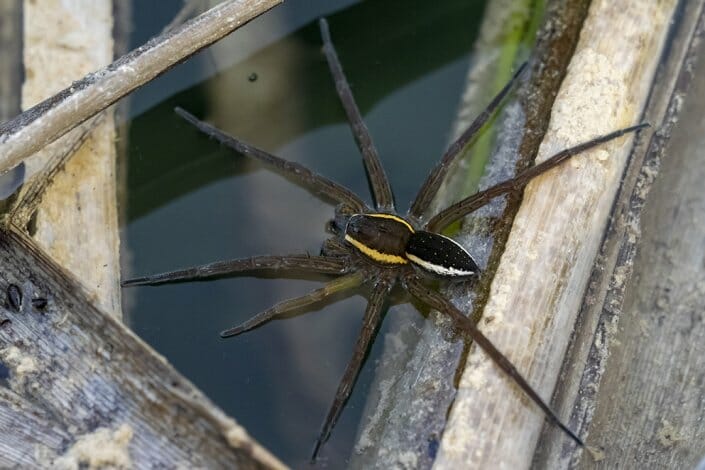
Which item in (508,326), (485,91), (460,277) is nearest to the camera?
(508,326)

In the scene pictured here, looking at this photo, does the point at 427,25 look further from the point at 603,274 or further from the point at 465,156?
the point at 603,274

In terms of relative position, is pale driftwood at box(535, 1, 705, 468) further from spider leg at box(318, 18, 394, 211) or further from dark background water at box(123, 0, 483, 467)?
spider leg at box(318, 18, 394, 211)

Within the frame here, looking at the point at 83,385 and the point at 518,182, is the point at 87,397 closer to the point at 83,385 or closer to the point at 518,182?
the point at 83,385

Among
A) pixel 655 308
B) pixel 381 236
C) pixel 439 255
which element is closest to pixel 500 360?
pixel 439 255

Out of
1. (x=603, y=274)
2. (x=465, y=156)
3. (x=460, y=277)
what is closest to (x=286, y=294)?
(x=460, y=277)

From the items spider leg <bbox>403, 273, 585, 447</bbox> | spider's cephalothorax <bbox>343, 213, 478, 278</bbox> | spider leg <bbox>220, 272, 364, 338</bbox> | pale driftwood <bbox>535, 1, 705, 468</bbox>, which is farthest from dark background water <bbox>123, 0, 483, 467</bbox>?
pale driftwood <bbox>535, 1, 705, 468</bbox>

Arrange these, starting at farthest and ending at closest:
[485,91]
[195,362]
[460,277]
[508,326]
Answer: [485,91]
[195,362]
[460,277]
[508,326]
